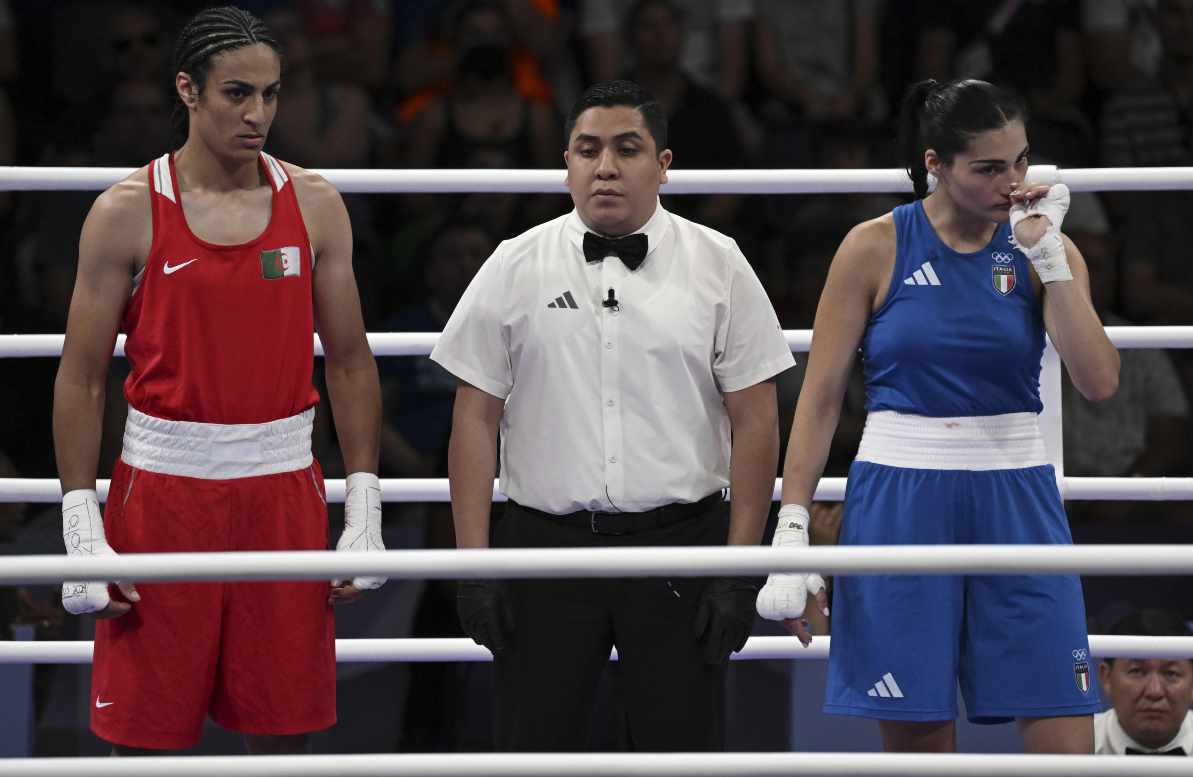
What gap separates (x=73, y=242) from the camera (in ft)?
16.2

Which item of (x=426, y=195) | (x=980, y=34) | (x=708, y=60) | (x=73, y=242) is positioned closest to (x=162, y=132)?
(x=73, y=242)

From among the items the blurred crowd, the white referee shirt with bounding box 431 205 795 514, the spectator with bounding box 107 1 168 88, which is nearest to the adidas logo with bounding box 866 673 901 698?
the white referee shirt with bounding box 431 205 795 514

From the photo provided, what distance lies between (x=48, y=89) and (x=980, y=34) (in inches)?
118

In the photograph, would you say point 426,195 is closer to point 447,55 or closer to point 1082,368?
point 447,55

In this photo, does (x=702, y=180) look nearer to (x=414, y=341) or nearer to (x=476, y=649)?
(x=414, y=341)

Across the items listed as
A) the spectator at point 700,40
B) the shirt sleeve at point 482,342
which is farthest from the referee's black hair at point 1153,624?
the spectator at point 700,40

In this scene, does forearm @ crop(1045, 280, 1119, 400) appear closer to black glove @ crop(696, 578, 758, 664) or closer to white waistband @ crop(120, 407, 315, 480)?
black glove @ crop(696, 578, 758, 664)

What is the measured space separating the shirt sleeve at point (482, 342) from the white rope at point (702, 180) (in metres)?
0.29

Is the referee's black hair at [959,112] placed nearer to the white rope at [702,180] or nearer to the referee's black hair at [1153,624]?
the white rope at [702,180]

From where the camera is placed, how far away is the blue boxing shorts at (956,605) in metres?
2.47

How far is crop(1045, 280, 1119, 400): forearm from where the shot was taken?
2475 mm

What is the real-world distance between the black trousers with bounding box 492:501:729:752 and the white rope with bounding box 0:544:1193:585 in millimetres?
654

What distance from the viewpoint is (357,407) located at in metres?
2.62

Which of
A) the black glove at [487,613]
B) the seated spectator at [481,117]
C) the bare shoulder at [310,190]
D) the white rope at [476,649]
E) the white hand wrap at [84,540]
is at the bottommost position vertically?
the white rope at [476,649]
